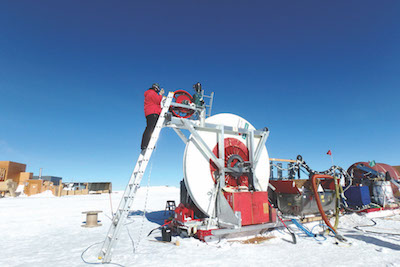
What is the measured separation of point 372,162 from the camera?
43.3ft

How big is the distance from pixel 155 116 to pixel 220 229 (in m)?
4.00

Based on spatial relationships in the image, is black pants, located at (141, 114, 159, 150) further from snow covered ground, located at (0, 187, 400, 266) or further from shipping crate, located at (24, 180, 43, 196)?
shipping crate, located at (24, 180, 43, 196)

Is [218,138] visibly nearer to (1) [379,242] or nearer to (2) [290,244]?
(2) [290,244]

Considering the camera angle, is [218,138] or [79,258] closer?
[79,258]

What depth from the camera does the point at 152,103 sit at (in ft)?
23.7

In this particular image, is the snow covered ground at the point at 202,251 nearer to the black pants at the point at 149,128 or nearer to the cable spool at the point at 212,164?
the cable spool at the point at 212,164

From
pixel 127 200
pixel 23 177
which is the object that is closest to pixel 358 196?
pixel 127 200

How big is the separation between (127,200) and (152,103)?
3208 mm

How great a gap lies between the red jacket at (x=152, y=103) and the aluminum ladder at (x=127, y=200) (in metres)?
0.35

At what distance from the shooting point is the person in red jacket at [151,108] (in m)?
6.89

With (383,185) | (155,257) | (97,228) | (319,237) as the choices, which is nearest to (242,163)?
(319,237)

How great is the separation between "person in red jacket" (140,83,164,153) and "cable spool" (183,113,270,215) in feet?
4.64

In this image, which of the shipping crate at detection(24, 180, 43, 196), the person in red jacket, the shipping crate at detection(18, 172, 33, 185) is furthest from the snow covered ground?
the shipping crate at detection(18, 172, 33, 185)

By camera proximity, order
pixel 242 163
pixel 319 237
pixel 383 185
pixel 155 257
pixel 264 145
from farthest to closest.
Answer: pixel 383 185, pixel 264 145, pixel 242 163, pixel 319 237, pixel 155 257
